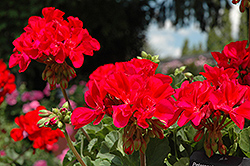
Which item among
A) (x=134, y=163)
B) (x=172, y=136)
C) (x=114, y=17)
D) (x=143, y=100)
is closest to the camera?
(x=143, y=100)

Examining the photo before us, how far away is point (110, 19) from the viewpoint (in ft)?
20.3

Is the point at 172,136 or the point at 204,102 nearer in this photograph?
the point at 204,102

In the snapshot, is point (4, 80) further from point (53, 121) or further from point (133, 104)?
point (133, 104)

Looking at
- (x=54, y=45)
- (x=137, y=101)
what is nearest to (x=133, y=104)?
(x=137, y=101)

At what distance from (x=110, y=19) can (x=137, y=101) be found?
588cm

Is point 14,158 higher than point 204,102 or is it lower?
lower

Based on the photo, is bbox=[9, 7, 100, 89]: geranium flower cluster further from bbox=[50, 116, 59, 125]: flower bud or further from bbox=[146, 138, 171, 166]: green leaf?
bbox=[146, 138, 171, 166]: green leaf

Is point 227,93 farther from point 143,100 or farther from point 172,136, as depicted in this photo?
point 172,136

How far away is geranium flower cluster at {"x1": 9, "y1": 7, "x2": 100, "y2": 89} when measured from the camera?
25.9 inches

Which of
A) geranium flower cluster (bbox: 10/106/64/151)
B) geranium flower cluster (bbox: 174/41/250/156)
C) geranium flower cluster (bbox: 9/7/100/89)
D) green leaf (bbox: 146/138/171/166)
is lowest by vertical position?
geranium flower cluster (bbox: 10/106/64/151)

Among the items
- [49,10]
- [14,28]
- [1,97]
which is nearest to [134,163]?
[49,10]

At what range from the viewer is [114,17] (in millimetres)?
6105

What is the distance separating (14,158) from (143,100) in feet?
3.73

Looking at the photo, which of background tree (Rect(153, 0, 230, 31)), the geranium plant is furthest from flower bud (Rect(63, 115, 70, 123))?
background tree (Rect(153, 0, 230, 31))
